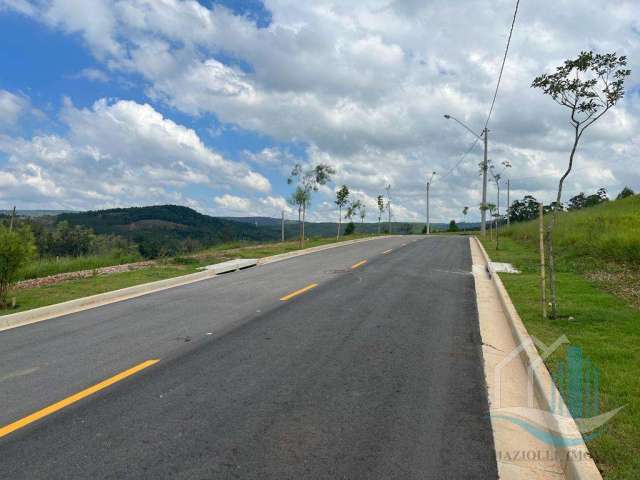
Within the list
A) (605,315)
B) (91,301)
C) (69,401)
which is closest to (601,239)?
(605,315)

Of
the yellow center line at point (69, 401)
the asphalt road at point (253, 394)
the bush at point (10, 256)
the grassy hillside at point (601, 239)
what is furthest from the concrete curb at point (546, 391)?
the bush at point (10, 256)

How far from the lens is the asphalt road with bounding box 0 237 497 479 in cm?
369

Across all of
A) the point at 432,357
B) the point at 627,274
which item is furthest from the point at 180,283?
the point at 627,274

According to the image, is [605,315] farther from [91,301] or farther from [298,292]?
[91,301]

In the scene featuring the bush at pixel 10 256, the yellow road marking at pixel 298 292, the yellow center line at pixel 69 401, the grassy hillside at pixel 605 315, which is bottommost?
the yellow center line at pixel 69 401

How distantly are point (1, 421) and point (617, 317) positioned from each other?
→ 8.84 m

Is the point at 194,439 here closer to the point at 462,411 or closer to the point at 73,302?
the point at 462,411

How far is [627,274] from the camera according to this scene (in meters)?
12.9

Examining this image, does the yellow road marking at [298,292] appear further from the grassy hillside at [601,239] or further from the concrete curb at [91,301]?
the grassy hillside at [601,239]

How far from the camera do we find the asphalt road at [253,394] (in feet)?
12.1

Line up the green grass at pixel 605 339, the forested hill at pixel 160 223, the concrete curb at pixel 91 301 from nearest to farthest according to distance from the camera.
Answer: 1. the green grass at pixel 605 339
2. the concrete curb at pixel 91 301
3. the forested hill at pixel 160 223

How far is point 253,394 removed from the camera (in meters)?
5.03

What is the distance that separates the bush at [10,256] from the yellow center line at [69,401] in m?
6.36

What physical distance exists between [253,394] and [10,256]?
8402 millimetres
